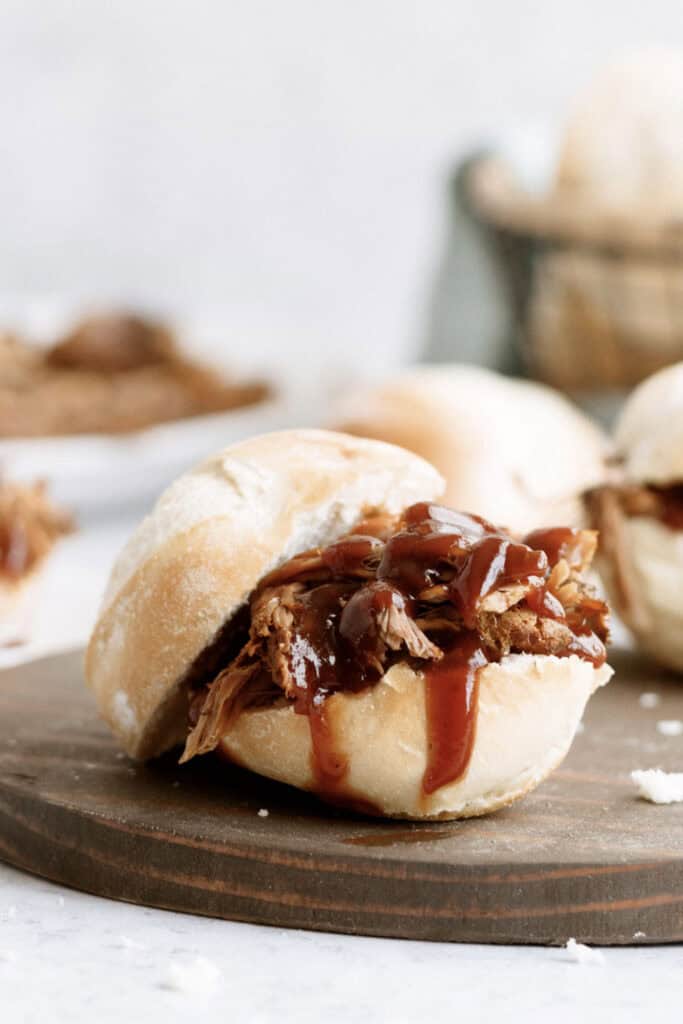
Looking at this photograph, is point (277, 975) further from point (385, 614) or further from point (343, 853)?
point (385, 614)

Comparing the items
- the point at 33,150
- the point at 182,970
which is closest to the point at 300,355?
the point at 33,150

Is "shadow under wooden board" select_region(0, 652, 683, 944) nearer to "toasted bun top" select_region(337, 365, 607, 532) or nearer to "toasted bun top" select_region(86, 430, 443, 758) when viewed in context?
"toasted bun top" select_region(86, 430, 443, 758)

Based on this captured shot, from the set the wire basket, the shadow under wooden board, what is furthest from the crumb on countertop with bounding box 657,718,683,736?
the wire basket

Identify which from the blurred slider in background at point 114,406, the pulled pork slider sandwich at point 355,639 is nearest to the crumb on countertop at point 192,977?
the pulled pork slider sandwich at point 355,639

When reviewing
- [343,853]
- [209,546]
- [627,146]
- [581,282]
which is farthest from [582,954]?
[627,146]

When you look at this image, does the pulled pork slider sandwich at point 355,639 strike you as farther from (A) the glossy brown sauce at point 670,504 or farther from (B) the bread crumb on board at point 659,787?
(A) the glossy brown sauce at point 670,504

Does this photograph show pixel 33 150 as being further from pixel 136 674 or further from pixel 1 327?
pixel 136 674
